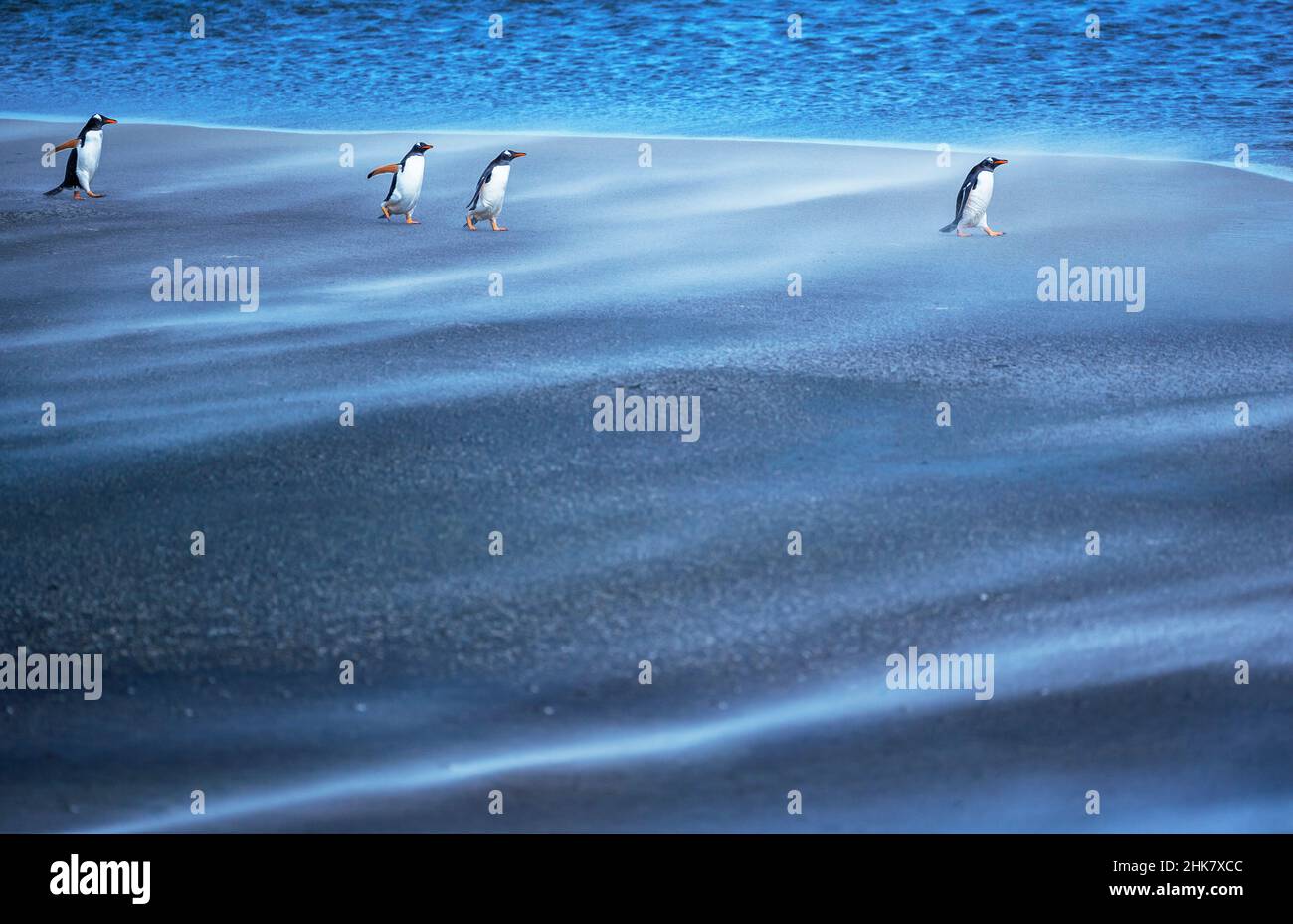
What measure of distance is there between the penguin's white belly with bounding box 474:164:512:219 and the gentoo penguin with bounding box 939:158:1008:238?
2.60 meters

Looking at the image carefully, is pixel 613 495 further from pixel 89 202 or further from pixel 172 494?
pixel 89 202

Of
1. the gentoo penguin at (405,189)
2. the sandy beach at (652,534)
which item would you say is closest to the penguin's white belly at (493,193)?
the gentoo penguin at (405,189)

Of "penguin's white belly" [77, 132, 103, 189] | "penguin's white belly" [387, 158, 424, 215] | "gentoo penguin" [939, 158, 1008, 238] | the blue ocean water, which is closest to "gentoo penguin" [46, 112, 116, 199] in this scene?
"penguin's white belly" [77, 132, 103, 189]

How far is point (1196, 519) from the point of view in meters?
4.63

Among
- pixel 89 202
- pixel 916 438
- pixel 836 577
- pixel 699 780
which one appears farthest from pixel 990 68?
pixel 699 780

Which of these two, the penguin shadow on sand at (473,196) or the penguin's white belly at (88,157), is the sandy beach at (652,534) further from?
the penguin's white belly at (88,157)

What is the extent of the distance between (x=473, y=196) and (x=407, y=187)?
0.41m

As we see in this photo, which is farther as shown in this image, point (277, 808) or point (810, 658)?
point (810, 658)

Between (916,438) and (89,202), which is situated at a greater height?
(916,438)

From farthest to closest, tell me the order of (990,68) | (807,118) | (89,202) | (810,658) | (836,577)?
(990,68) < (807,118) < (89,202) < (836,577) < (810,658)

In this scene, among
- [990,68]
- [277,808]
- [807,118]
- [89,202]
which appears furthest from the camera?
[990,68]

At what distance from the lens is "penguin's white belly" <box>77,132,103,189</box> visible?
32.0ft

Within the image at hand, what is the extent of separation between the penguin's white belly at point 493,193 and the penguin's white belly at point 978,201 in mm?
2714

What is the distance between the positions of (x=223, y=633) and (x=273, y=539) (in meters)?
0.58
